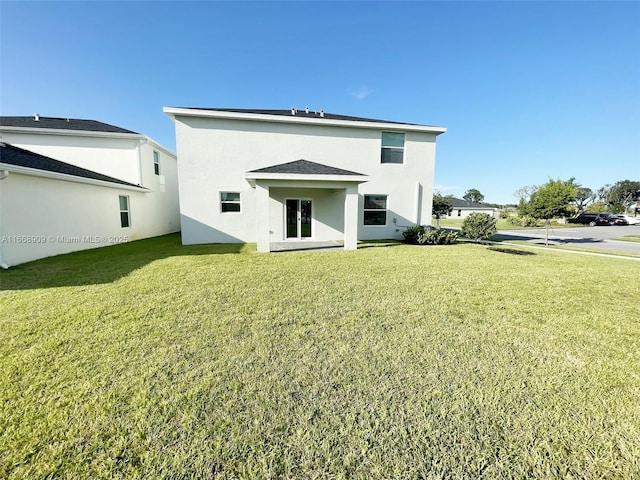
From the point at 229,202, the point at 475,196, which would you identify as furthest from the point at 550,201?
the point at 475,196

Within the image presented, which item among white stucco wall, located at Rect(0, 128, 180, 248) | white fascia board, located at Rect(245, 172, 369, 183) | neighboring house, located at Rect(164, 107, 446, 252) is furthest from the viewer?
white stucco wall, located at Rect(0, 128, 180, 248)

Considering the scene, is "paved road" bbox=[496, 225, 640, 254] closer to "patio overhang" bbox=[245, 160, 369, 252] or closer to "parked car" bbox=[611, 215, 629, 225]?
"patio overhang" bbox=[245, 160, 369, 252]

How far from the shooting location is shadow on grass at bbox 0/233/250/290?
19.4 feet

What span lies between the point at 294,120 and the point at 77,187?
31.7 feet

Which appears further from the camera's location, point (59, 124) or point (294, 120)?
point (59, 124)

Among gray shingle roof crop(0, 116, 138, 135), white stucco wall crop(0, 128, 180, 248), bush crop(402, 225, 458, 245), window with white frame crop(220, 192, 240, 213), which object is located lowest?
bush crop(402, 225, 458, 245)

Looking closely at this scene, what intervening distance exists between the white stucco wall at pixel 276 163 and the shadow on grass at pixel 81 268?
294 cm

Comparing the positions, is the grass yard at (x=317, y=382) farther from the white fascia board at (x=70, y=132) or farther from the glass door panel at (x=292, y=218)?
the white fascia board at (x=70, y=132)

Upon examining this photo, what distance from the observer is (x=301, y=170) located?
399 inches

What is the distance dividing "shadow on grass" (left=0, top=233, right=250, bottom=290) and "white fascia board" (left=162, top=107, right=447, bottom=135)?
21.0ft

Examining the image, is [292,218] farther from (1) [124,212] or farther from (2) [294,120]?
(1) [124,212]

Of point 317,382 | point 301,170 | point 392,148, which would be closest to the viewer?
point 317,382

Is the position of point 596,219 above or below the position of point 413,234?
above

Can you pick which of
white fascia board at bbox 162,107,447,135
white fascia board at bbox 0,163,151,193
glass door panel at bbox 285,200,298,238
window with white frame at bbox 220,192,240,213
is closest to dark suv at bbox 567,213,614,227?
white fascia board at bbox 162,107,447,135
